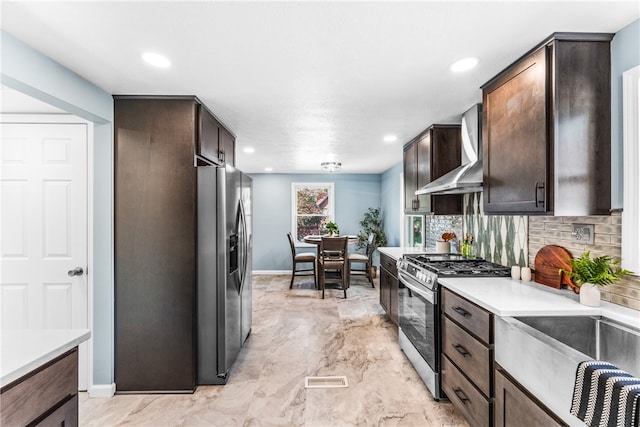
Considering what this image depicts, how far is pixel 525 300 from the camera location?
69.6 inches

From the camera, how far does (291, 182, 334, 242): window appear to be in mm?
7352

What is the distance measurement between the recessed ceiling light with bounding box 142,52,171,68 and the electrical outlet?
8.65ft

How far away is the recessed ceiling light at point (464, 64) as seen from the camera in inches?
75.8

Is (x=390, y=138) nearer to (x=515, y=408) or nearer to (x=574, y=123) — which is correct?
(x=574, y=123)

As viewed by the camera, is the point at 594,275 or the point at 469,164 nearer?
the point at 594,275

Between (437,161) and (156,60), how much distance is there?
264 cm

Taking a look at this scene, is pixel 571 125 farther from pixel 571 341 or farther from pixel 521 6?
pixel 571 341

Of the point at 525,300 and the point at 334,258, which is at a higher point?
the point at 525,300

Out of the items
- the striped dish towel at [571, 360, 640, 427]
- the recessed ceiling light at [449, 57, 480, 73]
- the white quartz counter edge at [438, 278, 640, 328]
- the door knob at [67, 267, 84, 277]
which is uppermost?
the recessed ceiling light at [449, 57, 480, 73]

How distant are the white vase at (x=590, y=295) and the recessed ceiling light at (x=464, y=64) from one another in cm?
138

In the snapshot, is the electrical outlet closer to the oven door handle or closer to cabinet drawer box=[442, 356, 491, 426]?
the oven door handle

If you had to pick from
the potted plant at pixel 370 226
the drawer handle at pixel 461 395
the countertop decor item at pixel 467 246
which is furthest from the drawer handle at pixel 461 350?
the potted plant at pixel 370 226

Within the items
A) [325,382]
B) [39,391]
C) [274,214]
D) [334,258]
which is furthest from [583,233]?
[274,214]

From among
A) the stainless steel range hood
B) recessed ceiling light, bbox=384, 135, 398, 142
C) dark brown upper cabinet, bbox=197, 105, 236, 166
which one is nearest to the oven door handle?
the stainless steel range hood
